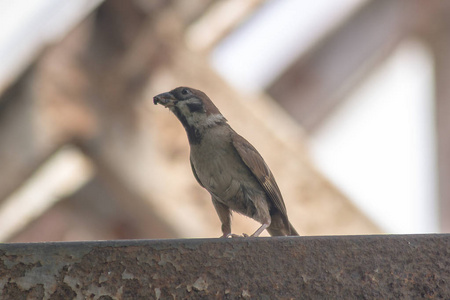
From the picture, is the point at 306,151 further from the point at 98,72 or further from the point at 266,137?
the point at 98,72

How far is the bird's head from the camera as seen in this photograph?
4.63 metres

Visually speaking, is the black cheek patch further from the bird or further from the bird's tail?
the bird's tail

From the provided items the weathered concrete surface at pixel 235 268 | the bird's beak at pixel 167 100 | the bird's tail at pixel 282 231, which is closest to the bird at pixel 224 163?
the bird's beak at pixel 167 100

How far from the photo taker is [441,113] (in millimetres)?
9664

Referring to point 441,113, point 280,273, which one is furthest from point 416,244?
point 441,113

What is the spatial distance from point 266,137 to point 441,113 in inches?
146

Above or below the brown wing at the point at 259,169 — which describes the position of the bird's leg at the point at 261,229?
below

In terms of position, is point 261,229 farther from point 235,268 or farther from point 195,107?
point 235,268

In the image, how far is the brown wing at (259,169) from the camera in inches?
180

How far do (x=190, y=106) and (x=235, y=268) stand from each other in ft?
5.91

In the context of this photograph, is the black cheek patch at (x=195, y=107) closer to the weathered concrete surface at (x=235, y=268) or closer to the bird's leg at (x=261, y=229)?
the bird's leg at (x=261, y=229)

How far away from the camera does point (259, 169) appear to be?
15.1ft

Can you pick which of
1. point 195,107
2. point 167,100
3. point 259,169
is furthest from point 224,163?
point 167,100

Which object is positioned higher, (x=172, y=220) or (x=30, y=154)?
(x=30, y=154)
